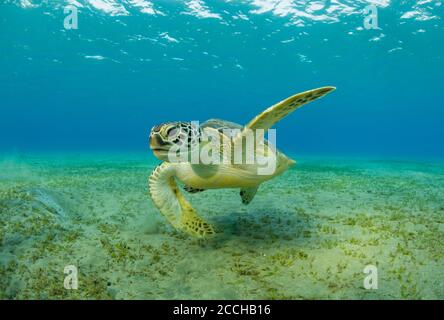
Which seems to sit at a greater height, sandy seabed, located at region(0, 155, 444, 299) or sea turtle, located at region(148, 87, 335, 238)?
sea turtle, located at region(148, 87, 335, 238)

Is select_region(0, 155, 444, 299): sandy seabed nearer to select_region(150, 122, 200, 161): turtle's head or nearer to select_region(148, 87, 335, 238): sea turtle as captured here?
select_region(148, 87, 335, 238): sea turtle

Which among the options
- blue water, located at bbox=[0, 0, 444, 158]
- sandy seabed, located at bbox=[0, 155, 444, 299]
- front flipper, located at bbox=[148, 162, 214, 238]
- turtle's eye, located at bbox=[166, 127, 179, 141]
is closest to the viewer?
sandy seabed, located at bbox=[0, 155, 444, 299]

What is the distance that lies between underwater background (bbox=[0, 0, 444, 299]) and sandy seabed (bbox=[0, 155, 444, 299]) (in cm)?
2

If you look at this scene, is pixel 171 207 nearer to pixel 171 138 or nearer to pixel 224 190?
pixel 171 138

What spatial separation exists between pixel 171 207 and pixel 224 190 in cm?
476

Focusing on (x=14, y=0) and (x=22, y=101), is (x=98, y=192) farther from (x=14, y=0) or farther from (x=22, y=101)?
(x=22, y=101)

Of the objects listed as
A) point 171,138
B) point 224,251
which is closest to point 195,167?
point 171,138

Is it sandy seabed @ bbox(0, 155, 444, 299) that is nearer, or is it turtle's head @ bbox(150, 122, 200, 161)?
sandy seabed @ bbox(0, 155, 444, 299)

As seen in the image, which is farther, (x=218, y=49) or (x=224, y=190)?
(x=218, y=49)

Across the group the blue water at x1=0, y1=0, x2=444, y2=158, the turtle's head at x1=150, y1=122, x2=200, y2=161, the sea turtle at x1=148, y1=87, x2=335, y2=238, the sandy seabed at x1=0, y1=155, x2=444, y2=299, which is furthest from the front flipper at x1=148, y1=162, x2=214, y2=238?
the blue water at x1=0, y1=0, x2=444, y2=158

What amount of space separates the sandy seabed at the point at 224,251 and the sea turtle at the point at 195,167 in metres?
0.48

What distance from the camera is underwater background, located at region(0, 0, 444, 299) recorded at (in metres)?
3.37

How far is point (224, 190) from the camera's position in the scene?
8.97 m

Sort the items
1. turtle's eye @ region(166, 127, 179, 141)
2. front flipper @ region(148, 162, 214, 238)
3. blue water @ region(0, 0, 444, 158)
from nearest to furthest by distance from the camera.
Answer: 1. turtle's eye @ region(166, 127, 179, 141)
2. front flipper @ region(148, 162, 214, 238)
3. blue water @ region(0, 0, 444, 158)
